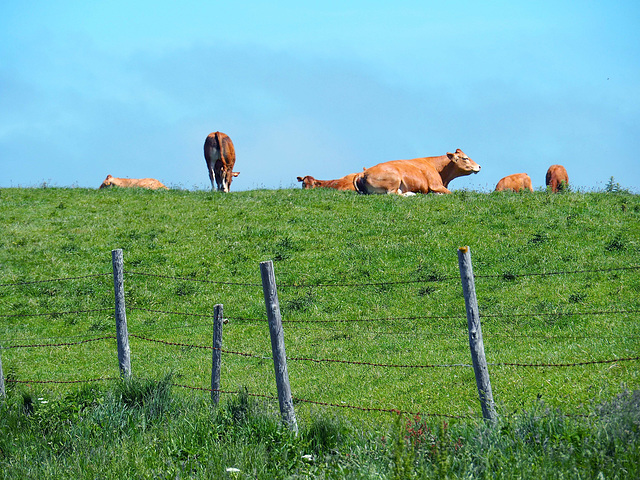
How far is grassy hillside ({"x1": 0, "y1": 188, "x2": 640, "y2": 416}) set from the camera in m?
10.5

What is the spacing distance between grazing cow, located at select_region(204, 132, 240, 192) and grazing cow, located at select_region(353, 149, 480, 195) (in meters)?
10.6

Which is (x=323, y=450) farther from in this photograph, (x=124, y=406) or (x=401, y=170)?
(x=401, y=170)

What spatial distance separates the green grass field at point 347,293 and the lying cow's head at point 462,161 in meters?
5.16

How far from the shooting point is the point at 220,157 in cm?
3638

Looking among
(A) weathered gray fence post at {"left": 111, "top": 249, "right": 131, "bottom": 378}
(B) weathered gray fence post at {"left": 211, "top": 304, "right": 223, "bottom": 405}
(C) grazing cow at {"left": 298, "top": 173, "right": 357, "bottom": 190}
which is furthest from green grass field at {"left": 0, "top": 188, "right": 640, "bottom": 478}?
(C) grazing cow at {"left": 298, "top": 173, "right": 357, "bottom": 190}

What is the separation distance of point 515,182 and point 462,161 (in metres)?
5.09

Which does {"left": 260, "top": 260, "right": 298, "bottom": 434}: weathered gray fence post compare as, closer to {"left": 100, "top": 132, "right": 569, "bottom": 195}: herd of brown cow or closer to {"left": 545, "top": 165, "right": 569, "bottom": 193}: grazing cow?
{"left": 100, "top": 132, "right": 569, "bottom": 195}: herd of brown cow

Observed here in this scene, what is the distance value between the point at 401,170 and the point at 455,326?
14.9 metres

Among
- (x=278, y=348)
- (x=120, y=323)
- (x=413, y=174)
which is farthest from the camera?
(x=413, y=174)

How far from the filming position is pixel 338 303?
15.4m

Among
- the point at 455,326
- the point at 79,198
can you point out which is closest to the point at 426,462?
the point at 455,326

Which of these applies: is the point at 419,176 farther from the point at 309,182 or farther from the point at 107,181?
the point at 107,181

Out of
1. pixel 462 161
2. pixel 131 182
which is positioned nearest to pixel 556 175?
pixel 462 161

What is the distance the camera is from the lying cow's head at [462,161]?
29.3 metres
